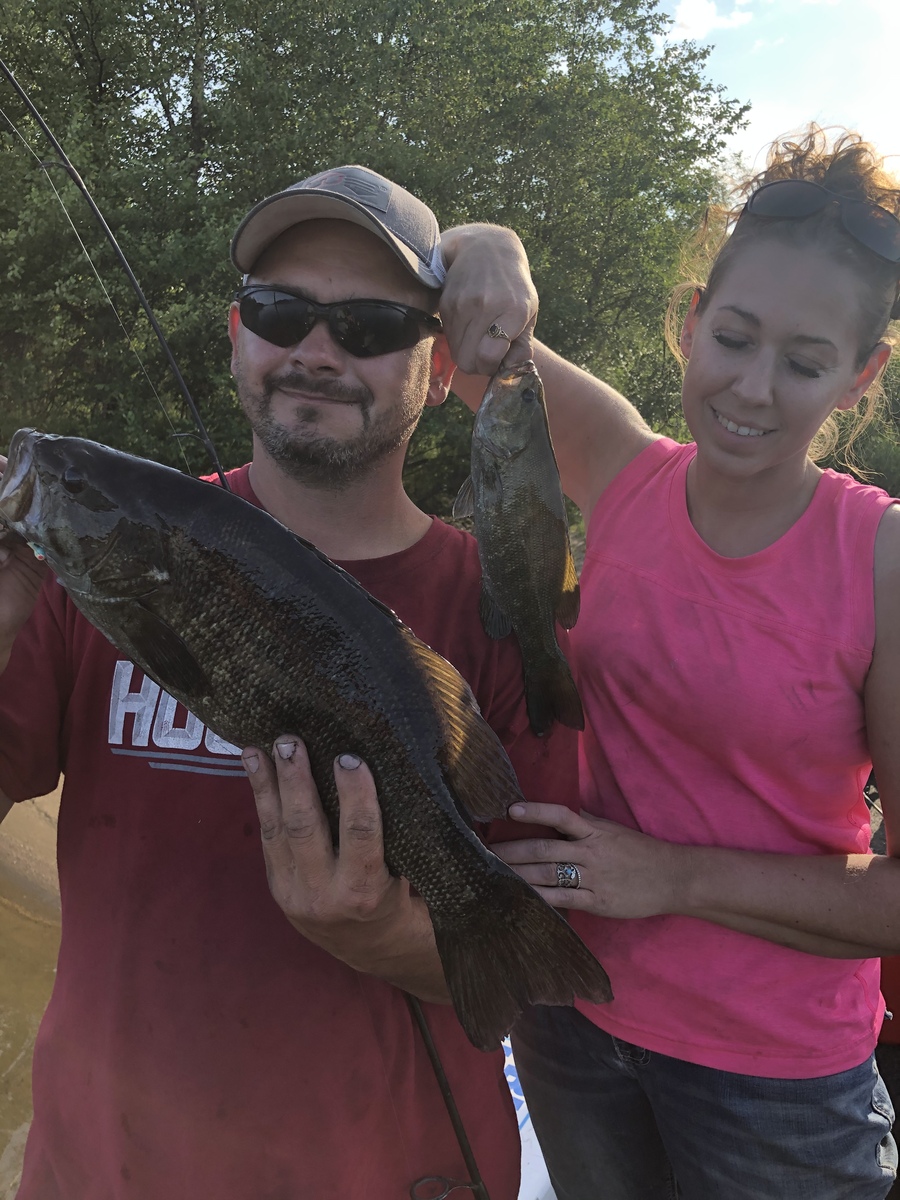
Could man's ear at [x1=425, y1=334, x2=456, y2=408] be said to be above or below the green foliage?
below

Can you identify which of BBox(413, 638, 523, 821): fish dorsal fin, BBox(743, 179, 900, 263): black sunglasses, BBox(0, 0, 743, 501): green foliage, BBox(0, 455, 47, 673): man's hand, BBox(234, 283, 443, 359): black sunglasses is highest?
BBox(0, 0, 743, 501): green foliage

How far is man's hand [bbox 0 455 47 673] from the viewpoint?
1.53m

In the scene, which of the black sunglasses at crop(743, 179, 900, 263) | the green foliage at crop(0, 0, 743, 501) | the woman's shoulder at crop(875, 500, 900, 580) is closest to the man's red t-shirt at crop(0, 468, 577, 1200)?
the woman's shoulder at crop(875, 500, 900, 580)

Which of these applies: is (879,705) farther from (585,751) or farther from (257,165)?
(257,165)

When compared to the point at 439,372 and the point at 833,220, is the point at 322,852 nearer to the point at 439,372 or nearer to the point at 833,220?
the point at 439,372

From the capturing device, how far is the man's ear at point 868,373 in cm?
211

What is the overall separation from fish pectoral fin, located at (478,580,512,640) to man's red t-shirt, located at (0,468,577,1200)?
67 centimetres

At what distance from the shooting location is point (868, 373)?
7.01 feet

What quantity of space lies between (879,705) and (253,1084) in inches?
66.9

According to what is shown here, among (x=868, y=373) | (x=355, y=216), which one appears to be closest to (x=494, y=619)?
(x=355, y=216)

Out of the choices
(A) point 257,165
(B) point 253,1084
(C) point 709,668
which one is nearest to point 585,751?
(C) point 709,668

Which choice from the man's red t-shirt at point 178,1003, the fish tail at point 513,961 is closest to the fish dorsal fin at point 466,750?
the fish tail at point 513,961

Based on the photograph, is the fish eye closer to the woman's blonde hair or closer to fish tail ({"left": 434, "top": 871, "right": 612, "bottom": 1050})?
fish tail ({"left": 434, "top": 871, "right": 612, "bottom": 1050})

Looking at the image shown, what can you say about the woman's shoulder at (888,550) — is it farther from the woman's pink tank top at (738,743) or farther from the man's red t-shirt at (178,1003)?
the man's red t-shirt at (178,1003)
